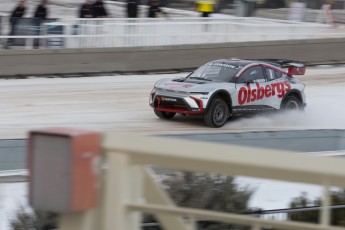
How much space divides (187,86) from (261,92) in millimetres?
1843

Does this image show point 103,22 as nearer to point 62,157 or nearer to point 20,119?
point 20,119

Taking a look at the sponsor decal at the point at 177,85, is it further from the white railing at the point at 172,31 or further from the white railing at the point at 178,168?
the white railing at the point at 178,168

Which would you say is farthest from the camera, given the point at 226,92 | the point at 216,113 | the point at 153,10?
the point at 153,10

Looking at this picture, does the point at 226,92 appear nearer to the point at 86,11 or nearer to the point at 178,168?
the point at 86,11

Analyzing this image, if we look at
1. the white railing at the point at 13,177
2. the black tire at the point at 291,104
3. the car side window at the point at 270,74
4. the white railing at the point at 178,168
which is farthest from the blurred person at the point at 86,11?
the white railing at the point at 178,168

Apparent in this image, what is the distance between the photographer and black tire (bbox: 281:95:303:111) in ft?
57.7

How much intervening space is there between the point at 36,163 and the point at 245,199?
261cm

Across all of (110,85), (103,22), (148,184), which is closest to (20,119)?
(110,85)

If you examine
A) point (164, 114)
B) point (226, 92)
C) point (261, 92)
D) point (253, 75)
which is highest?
point (253, 75)

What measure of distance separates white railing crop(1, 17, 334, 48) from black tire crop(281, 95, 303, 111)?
21.6 feet

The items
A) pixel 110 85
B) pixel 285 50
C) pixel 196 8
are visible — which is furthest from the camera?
pixel 196 8

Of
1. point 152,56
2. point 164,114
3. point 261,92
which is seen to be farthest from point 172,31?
point 261,92

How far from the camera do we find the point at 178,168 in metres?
2.62

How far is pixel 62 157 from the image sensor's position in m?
2.45
